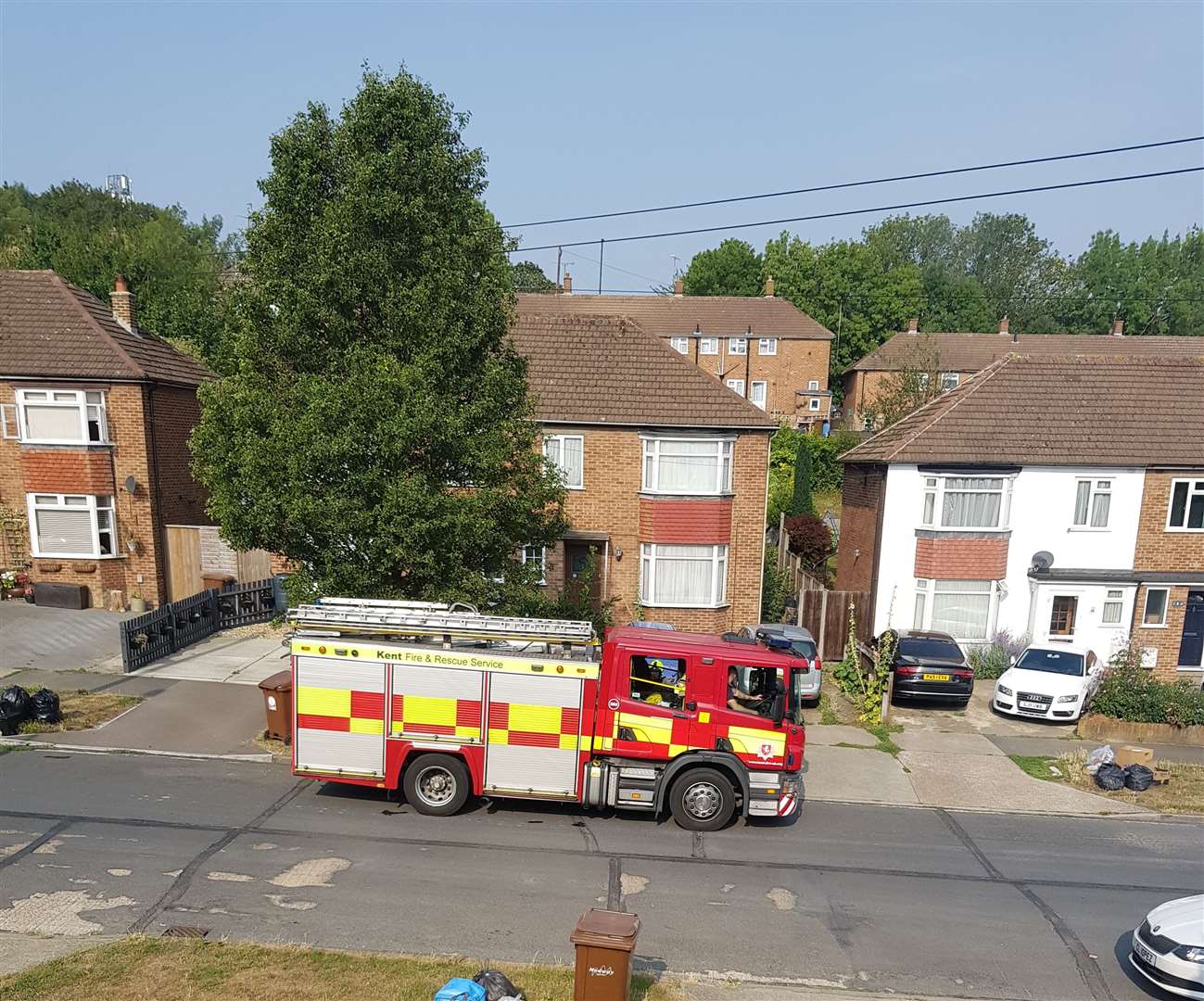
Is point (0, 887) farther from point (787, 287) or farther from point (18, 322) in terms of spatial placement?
point (787, 287)

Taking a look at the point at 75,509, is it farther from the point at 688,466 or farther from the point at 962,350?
the point at 962,350

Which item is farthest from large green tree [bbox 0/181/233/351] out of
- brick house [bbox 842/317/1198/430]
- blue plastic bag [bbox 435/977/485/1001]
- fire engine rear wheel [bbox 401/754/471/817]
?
brick house [bbox 842/317/1198/430]

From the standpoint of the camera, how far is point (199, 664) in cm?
1608

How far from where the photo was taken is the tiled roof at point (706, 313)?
48.3 meters

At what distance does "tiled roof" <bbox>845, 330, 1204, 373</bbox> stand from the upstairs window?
29.1m

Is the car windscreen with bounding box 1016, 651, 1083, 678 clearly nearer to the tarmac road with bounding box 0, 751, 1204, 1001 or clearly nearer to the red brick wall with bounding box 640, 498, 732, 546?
the tarmac road with bounding box 0, 751, 1204, 1001

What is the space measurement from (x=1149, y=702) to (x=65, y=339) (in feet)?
88.6

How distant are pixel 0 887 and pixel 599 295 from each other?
50.2 metres

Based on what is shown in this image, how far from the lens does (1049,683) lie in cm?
1616

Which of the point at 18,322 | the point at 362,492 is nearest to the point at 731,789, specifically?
the point at 362,492

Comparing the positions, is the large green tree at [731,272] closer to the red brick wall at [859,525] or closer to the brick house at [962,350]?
the brick house at [962,350]

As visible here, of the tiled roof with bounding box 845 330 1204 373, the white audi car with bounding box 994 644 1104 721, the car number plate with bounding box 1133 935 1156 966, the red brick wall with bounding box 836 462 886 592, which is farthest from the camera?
the tiled roof with bounding box 845 330 1204 373

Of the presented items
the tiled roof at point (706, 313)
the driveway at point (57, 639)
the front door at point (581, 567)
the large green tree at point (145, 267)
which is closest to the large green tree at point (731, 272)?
the tiled roof at point (706, 313)

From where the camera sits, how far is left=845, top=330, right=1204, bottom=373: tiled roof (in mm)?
49406
